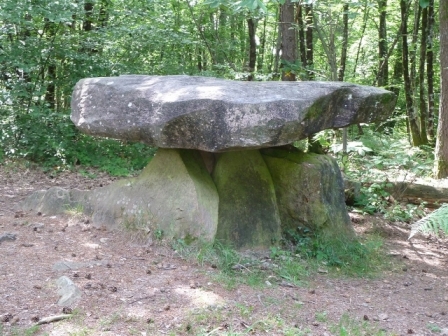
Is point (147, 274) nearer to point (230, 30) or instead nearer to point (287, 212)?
point (287, 212)

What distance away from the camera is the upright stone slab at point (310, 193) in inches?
222

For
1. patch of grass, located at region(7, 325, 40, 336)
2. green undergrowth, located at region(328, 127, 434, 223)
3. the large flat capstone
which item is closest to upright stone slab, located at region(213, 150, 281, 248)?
the large flat capstone

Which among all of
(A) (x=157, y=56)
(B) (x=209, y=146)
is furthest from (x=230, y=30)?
(B) (x=209, y=146)

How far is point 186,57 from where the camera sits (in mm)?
11789

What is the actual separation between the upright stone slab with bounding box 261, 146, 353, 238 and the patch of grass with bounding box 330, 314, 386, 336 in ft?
6.10

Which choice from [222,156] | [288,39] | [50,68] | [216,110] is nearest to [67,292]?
[216,110]

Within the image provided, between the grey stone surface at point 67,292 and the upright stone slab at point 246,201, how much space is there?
1690mm

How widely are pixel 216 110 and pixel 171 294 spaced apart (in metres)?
1.63

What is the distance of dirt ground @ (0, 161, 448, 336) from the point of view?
3.46 meters

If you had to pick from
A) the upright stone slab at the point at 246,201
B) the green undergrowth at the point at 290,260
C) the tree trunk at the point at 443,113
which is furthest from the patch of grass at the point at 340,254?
the tree trunk at the point at 443,113

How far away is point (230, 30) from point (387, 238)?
10900mm

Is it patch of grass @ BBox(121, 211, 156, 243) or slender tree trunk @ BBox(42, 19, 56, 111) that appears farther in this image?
slender tree trunk @ BBox(42, 19, 56, 111)

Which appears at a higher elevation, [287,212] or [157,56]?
[157,56]

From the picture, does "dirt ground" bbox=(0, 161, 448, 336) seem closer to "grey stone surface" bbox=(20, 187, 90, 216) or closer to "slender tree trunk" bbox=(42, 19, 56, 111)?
"grey stone surface" bbox=(20, 187, 90, 216)
